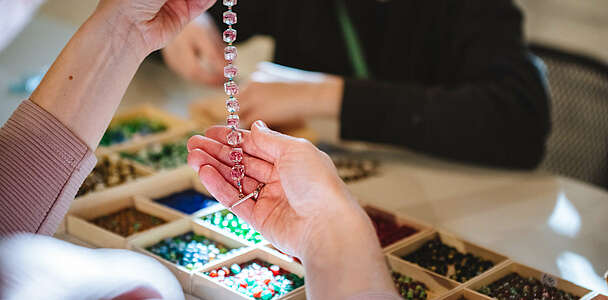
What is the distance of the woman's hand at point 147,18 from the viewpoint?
0.95 m

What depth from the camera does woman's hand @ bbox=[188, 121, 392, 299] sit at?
0.82 metres

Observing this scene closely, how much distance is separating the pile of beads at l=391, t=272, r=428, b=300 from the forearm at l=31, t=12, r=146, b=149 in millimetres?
572

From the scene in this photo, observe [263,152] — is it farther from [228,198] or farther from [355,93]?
[355,93]

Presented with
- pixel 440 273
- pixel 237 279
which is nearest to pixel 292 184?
pixel 237 279

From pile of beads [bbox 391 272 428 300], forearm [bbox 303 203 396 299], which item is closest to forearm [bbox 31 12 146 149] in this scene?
forearm [bbox 303 203 396 299]

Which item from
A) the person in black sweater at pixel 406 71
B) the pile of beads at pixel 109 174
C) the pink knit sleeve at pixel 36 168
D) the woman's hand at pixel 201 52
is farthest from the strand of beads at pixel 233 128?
the woman's hand at pixel 201 52

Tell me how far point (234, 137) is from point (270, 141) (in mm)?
70

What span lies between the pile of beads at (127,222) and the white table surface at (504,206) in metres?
0.42

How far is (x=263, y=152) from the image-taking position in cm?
98

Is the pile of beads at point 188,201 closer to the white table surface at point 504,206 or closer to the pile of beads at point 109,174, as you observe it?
the pile of beads at point 109,174

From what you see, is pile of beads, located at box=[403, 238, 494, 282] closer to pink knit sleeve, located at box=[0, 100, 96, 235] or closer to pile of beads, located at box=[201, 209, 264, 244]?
pile of beads, located at box=[201, 209, 264, 244]

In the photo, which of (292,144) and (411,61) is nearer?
(292,144)

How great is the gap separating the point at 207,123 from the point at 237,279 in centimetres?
83

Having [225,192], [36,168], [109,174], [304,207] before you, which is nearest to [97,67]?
[36,168]
